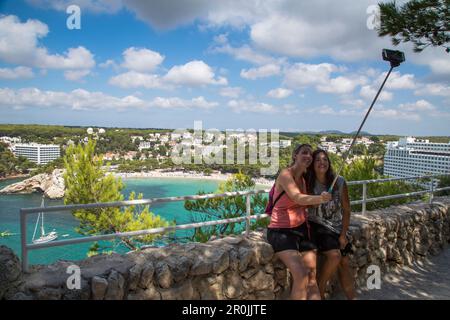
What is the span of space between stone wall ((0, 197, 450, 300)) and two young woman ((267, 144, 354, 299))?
0.40 metres

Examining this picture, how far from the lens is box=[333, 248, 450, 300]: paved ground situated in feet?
14.6

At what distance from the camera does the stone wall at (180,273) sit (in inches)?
99.6

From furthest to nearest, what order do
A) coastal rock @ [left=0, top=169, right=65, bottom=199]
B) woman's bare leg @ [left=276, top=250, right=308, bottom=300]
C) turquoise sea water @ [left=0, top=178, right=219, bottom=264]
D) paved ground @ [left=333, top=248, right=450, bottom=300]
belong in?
coastal rock @ [left=0, top=169, right=65, bottom=199], turquoise sea water @ [left=0, top=178, right=219, bottom=264], paved ground @ [left=333, top=248, right=450, bottom=300], woman's bare leg @ [left=276, top=250, right=308, bottom=300]

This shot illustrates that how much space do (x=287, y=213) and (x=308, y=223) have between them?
44 centimetres

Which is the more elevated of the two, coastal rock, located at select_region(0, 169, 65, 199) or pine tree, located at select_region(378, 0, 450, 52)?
pine tree, located at select_region(378, 0, 450, 52)

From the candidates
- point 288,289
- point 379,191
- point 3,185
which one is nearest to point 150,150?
point 3,185

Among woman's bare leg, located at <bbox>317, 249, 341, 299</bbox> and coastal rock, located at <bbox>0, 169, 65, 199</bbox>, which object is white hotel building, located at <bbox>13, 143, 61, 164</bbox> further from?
woman's bare leg, located at <bbox>317, 249, 341, 299</bbox>

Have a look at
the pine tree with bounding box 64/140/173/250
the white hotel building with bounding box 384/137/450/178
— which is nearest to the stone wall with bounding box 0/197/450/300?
the pine tree with bounding box 64/140/173/250

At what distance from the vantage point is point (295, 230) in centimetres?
316

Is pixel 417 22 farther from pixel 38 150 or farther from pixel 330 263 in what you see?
pixel 38 150

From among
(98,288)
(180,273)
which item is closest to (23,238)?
(98,288)

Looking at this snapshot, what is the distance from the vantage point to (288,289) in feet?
12.3

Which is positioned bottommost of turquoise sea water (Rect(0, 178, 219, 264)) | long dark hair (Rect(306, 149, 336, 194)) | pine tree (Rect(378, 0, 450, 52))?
turquoise sea water (Rect(0, 178, 219, 264))

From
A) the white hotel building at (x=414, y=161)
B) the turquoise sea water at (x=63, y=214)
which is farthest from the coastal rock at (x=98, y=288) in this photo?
the turquoise sea water at (x=63, y=214)
